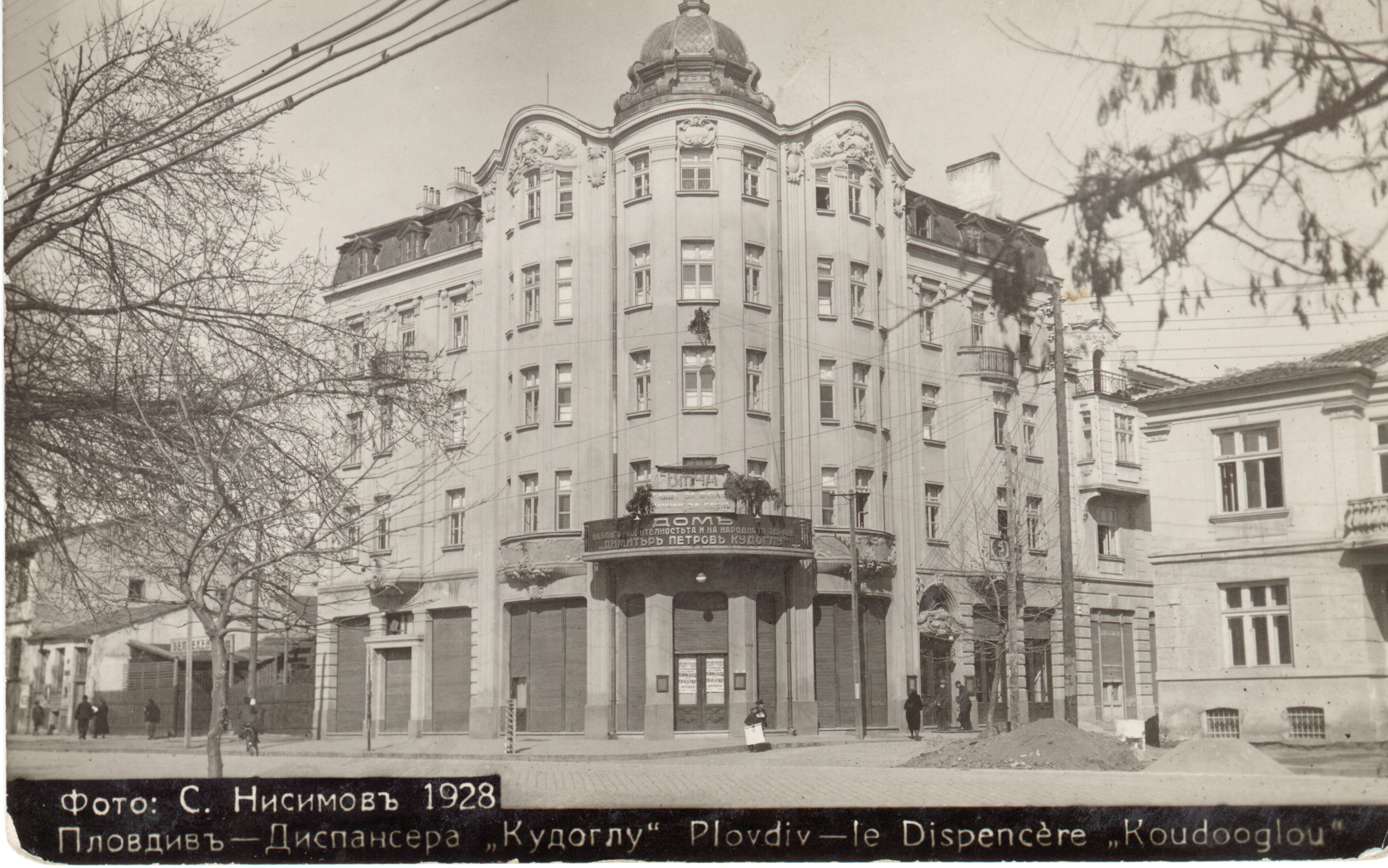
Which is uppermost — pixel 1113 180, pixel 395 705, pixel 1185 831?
pixel 1113 180

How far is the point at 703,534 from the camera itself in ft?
34.5

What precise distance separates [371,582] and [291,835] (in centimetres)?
272

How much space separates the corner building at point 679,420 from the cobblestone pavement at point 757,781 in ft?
2.78

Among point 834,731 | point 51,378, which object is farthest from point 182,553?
point 834,731

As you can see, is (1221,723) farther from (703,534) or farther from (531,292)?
(531,292)

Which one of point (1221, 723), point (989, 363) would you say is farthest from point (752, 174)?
point (1221, 723)

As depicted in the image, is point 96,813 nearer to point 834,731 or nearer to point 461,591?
point 461,591

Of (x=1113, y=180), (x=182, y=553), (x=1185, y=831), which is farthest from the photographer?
(x=182, y=553)

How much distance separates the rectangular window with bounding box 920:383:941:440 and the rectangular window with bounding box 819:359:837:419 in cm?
79

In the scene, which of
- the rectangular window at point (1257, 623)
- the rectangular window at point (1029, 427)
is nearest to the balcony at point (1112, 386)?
the rectangular window at point (1029, 427)

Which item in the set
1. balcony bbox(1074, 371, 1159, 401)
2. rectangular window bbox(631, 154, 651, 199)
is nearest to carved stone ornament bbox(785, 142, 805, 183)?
rectangular window bbox(631, 154, 651, 199)

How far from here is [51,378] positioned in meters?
9.27

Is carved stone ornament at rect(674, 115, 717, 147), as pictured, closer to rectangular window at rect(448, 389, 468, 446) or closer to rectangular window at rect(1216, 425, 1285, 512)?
rectangular window at rect(448, 389, 468, 446)

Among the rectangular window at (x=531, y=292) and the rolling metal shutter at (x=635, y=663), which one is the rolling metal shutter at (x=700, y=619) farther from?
the rectangular window at (x=531, y=292)
